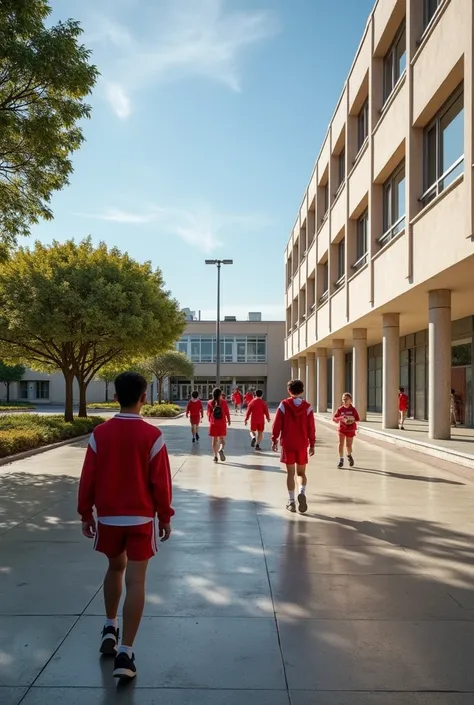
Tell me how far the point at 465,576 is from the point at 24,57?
974 centimetres

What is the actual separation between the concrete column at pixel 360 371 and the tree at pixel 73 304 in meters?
7.86

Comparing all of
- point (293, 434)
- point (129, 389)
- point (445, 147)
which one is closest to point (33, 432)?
point (293, 434)

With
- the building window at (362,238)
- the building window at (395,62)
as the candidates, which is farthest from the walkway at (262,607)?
the building window at (362,238)

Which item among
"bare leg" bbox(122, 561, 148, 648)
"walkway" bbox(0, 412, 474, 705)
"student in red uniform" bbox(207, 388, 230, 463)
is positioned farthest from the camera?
"student in red uniform" bbox(207, 388, 230, 463)

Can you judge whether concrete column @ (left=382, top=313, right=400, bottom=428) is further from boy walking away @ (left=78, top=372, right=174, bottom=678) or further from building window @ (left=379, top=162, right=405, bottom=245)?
boy walking away @ (left=78, top=372, right=174, bottom=678)

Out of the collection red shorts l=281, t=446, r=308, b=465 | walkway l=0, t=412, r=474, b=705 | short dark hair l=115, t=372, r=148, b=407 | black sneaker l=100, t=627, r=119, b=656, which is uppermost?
short dark hair l=115, t=372, r=148, b=407

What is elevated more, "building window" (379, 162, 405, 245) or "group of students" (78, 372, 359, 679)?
"building window" (379, 162, 405, 245)

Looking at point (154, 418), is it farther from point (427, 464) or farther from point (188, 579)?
point (188, 579)

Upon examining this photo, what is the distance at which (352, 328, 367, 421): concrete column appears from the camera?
2369cm

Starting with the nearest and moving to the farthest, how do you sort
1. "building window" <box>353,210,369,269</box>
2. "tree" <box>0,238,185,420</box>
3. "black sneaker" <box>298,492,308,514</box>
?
"black sneaker" <box>298,492,308,514</box> → "tree" <box>0,238,185,420</box> → "building window" <box>353,210,369,269</box>

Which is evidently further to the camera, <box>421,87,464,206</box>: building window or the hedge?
the hedge

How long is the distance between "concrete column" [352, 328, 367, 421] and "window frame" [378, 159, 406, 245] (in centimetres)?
582

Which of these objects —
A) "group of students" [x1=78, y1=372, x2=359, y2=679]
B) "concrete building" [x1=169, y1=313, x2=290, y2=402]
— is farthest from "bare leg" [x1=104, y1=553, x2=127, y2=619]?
"concrete building" [x1=169, y1=313, x2=290, y2=402]

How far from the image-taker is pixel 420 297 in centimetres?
1650
